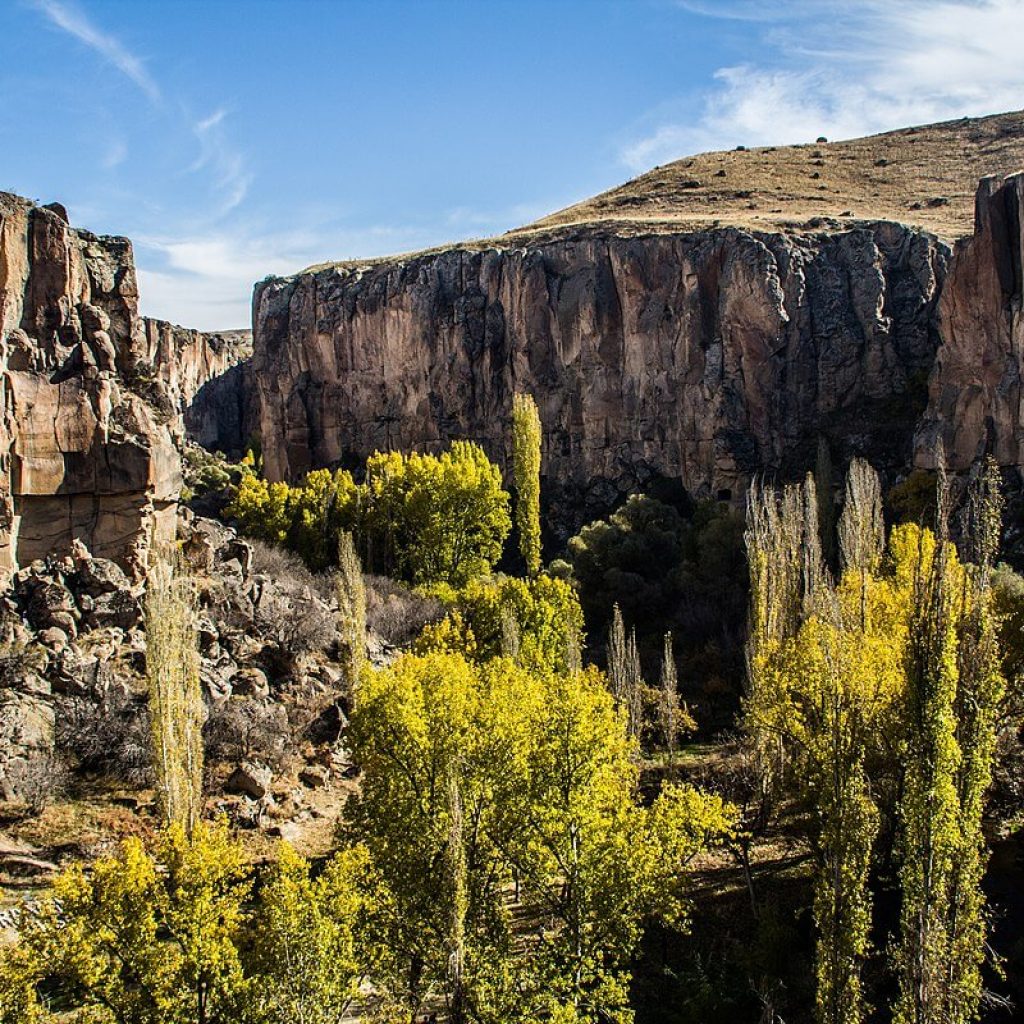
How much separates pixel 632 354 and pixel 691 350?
327 cm

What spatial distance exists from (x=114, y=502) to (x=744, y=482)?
102 ft

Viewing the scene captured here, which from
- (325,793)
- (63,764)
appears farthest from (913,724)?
(63,764)

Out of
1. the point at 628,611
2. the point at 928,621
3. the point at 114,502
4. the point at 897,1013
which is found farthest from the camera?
the point at 628,611

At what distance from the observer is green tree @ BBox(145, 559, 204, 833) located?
16234 millimetres

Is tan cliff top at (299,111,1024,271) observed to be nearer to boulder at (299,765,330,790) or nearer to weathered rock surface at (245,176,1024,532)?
weathered rock surface at (245,176,1024,532)

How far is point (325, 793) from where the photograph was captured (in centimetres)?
2044

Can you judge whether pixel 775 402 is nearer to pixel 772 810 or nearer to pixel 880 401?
pixel 880 401

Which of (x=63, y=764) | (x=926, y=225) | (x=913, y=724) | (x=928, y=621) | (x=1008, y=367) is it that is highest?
(x=926, y=225)

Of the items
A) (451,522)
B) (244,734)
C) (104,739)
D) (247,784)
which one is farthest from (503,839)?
(451,522)

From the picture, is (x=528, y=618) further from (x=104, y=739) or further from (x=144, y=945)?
(x=144, y=945)

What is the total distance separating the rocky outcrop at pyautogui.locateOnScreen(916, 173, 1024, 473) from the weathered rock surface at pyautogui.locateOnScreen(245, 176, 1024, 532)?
0.26 ft

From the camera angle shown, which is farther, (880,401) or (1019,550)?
(880,401)

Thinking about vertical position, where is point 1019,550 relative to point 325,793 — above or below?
above

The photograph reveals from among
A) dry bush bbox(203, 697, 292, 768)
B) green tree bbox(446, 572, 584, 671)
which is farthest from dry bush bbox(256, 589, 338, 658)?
green tree bbox(446, 572, 584, 671)
